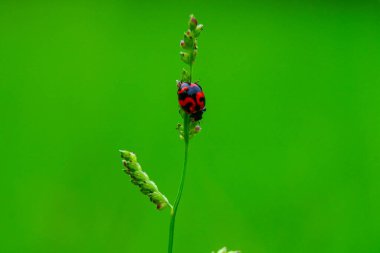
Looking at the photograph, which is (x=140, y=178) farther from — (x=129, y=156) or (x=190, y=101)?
(x=190, y=101)

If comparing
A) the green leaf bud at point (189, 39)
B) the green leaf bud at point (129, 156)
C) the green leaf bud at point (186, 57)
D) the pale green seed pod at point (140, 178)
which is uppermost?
the green leaf bud at point (189, 39)

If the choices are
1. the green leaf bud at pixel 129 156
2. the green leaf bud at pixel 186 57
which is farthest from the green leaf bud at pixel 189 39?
the green leaf bud at pixel 129 156

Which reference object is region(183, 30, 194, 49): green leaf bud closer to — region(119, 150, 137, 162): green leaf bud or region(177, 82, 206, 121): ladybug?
region(177, 82, 206, 121): ladybug

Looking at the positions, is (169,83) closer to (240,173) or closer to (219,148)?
(219,148)

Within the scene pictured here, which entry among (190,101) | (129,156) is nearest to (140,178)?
(129,156)

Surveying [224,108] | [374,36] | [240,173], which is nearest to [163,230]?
[240,173]

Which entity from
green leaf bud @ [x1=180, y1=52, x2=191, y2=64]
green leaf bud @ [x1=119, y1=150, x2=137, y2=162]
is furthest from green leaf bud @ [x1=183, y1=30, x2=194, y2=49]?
green leaf bud @ [x1=119, y1=150, x2=137, y2=162]

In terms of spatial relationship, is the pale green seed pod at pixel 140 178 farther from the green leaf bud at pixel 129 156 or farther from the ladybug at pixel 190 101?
the ladybug at pixel 190 101

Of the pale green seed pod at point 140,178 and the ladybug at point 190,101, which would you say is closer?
the pale green seed pod at point 140,178
